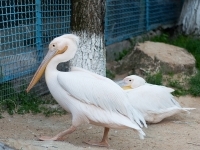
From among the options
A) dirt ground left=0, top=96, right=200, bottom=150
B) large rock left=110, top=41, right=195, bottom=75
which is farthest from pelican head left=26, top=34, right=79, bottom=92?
large rock left=110, top=41, right=195, bottom=75

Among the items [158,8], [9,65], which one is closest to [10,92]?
[9,65]

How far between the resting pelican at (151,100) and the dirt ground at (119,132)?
0.13m

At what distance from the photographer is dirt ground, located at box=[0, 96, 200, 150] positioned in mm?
4957

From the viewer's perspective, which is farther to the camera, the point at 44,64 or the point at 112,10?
the point at 112,10

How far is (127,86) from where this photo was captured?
19.2 feet

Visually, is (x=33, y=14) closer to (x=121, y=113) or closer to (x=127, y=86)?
(x=127, y=86)

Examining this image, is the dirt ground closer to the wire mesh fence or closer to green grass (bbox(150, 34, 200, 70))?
the wire mesh fence

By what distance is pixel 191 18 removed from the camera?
9.88 meters

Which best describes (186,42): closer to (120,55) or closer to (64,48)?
(120,55)

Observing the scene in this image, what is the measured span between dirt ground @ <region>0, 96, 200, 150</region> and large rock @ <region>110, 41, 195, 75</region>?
1.47 meters

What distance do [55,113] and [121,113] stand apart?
5.25ft

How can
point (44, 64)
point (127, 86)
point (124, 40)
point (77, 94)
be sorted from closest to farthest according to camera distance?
1. point (77, 94)
2. point (44, 64)
3. point (127, 86)
4. point (124, 40)

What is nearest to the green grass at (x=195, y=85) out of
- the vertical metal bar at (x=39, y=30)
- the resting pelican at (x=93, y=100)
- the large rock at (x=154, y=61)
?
the large rock at (x=154, y=61)

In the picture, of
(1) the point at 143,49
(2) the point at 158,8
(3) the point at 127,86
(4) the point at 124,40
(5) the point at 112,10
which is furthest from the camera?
(2) the point at 158,8
